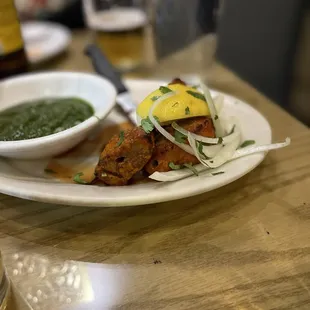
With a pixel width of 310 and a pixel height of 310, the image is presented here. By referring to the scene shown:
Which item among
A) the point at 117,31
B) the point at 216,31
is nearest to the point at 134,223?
the point at 216,31

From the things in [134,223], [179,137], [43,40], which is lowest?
[43,40]

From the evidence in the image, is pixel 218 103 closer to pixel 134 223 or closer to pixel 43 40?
pixel 134 223

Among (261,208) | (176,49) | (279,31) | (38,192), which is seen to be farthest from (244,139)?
(279,31)

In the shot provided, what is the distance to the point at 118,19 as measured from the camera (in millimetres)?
1266

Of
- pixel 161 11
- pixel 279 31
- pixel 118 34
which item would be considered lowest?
Answer: pixel 279 31

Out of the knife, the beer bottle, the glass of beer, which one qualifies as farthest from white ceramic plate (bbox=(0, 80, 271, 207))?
the glass of beer

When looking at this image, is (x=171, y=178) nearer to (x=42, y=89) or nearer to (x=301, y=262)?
(x=301, y=262)

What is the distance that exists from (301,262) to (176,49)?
689 millimetres

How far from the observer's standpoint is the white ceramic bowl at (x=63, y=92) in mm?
736

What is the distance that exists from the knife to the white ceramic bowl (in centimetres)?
6

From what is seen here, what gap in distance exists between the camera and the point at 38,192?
0.61 m

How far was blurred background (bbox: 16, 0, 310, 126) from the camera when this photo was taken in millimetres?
1073

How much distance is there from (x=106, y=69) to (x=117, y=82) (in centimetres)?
7

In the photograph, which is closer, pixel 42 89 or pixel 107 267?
pixel 107 267
